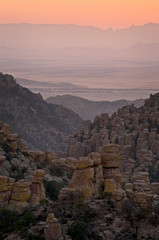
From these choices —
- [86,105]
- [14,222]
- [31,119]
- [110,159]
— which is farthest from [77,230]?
[86,105]

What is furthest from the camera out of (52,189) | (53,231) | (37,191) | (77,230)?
(52,189)

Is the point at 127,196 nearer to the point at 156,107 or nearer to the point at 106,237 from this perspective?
the point at 106,237

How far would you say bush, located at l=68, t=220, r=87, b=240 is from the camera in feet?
83.5

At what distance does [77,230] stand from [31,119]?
3229 inches

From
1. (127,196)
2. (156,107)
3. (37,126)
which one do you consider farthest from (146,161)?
(37,126)

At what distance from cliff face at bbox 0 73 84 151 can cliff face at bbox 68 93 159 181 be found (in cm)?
2142

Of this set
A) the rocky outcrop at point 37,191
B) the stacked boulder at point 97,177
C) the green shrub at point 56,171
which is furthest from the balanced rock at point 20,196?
the green shrub at point 56,171

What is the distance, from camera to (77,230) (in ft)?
84.5

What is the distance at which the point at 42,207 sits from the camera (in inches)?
1199

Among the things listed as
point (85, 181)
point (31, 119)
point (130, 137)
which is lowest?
point (85, 181)

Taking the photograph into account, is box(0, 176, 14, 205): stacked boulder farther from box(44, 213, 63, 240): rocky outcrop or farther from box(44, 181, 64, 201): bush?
box(44, 213, 63, 240): rocky outcrop

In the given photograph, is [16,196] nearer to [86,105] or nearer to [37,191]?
[37,191]

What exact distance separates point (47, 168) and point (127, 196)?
13569 mm

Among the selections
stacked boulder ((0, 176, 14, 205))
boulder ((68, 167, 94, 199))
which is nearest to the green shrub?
boulder ((68, 167, 94, 199))
